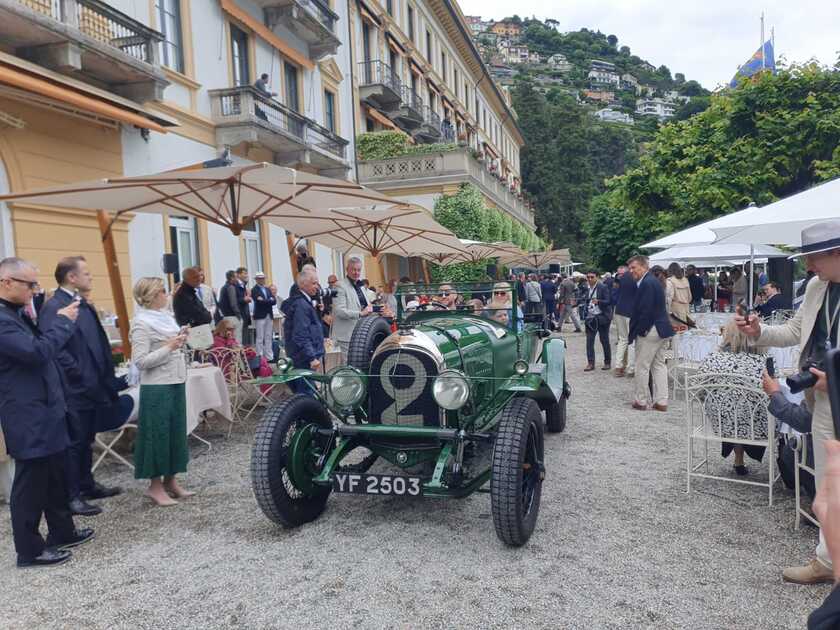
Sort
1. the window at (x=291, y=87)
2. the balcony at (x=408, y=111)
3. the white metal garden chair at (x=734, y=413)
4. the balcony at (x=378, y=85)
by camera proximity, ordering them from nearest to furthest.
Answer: the white metal garden chair at (x=734, y=413)
the window at (x=291, y=87)
the balcony at (x=378, y=85)
the balcony at (x=408, y=111)

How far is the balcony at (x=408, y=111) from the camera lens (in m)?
23.1

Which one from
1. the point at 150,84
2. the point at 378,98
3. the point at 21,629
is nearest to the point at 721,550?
the point at 21,629

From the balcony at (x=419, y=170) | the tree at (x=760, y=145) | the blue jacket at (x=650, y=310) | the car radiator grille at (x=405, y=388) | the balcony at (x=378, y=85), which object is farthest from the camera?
the balcony at (x=378, y=85)

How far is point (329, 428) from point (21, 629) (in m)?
1.99

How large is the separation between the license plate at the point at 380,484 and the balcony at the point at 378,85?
19310mm

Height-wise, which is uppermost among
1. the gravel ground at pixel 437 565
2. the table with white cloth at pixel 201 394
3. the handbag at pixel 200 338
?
the handbag at pixel 200 338

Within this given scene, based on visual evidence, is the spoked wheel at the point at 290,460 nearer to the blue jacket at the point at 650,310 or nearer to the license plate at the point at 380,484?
the license plate at the point at 380,484

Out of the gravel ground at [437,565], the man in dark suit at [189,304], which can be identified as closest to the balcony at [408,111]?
the man in dark suit at [189,304]

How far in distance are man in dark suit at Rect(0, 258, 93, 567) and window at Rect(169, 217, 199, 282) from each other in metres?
8.11

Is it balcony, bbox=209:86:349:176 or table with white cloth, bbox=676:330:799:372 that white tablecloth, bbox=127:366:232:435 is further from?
balcony, bbox=209:86:349:176

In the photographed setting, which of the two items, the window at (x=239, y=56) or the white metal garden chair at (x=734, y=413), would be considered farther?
the window at (x=239, y=56)

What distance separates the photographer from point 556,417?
6.00m

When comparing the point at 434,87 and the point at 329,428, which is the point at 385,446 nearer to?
the point at 329,428

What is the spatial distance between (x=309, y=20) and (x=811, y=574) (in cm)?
1589
